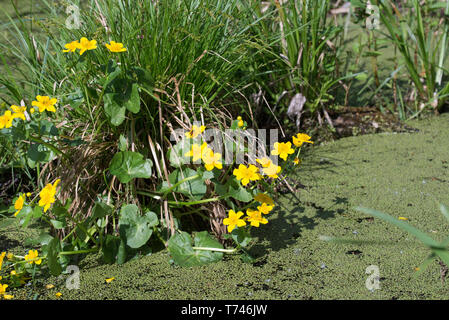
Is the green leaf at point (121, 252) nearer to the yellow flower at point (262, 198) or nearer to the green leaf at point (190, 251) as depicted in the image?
the green leaf at point (190, 251)

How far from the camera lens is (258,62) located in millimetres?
2336

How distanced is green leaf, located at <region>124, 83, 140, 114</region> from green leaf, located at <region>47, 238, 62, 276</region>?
47 centimetres

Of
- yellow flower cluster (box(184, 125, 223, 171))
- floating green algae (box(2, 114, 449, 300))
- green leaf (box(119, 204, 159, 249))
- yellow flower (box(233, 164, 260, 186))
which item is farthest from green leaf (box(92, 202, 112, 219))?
yellow flower (box(233, 164, 260, 186))

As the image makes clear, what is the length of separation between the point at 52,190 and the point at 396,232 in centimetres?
113

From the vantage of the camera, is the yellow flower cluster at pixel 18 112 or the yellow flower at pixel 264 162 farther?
the yellow flower at pixel 264 162

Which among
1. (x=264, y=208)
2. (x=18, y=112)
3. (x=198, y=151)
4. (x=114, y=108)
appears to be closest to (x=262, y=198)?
(x=264, y=208)

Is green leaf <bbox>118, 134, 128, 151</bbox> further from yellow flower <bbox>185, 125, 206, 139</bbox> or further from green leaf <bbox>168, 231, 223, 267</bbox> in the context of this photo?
green leaf <bbox>168, 231, 223, 267</bbox>

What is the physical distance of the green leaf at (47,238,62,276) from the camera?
145 cm

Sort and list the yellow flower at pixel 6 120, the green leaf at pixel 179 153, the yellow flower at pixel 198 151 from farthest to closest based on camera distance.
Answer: the green leaf at pixel 179 153
the yellow flower at pixel 198 151
the yellow flower at pixel 6 120

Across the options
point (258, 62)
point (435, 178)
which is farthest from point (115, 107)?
point (435, 178)

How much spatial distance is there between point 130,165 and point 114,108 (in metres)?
0.19

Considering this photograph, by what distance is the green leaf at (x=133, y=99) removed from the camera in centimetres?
152

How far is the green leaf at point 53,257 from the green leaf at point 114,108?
0.41 meters

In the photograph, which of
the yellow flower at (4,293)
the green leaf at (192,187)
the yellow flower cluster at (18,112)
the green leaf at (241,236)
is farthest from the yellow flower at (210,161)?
the yellow flower at (4,293)
